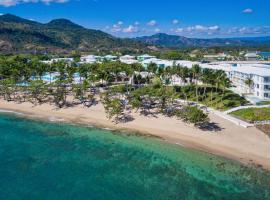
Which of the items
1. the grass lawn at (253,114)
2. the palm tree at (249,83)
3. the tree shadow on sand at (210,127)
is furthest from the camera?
the palm tree at (249,83)

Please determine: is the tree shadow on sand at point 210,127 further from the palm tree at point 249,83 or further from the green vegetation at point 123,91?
the palm tree at point 249,83

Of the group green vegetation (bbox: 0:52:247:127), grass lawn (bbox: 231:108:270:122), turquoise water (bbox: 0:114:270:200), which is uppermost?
green vegetation (bbox: 0:52:247:127)

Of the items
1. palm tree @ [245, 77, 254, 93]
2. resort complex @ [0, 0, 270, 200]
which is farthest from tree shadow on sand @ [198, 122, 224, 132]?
palm tree @ [245, 77, 254, 93]

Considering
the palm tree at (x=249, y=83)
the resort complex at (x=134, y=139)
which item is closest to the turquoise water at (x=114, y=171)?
the resort complex at (x=134, y=139)

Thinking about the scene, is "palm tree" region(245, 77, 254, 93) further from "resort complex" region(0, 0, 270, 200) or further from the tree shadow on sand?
the tree shadow on sand

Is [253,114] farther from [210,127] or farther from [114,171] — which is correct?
[114,171]

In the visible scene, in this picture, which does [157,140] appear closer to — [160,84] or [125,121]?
[125,121]
